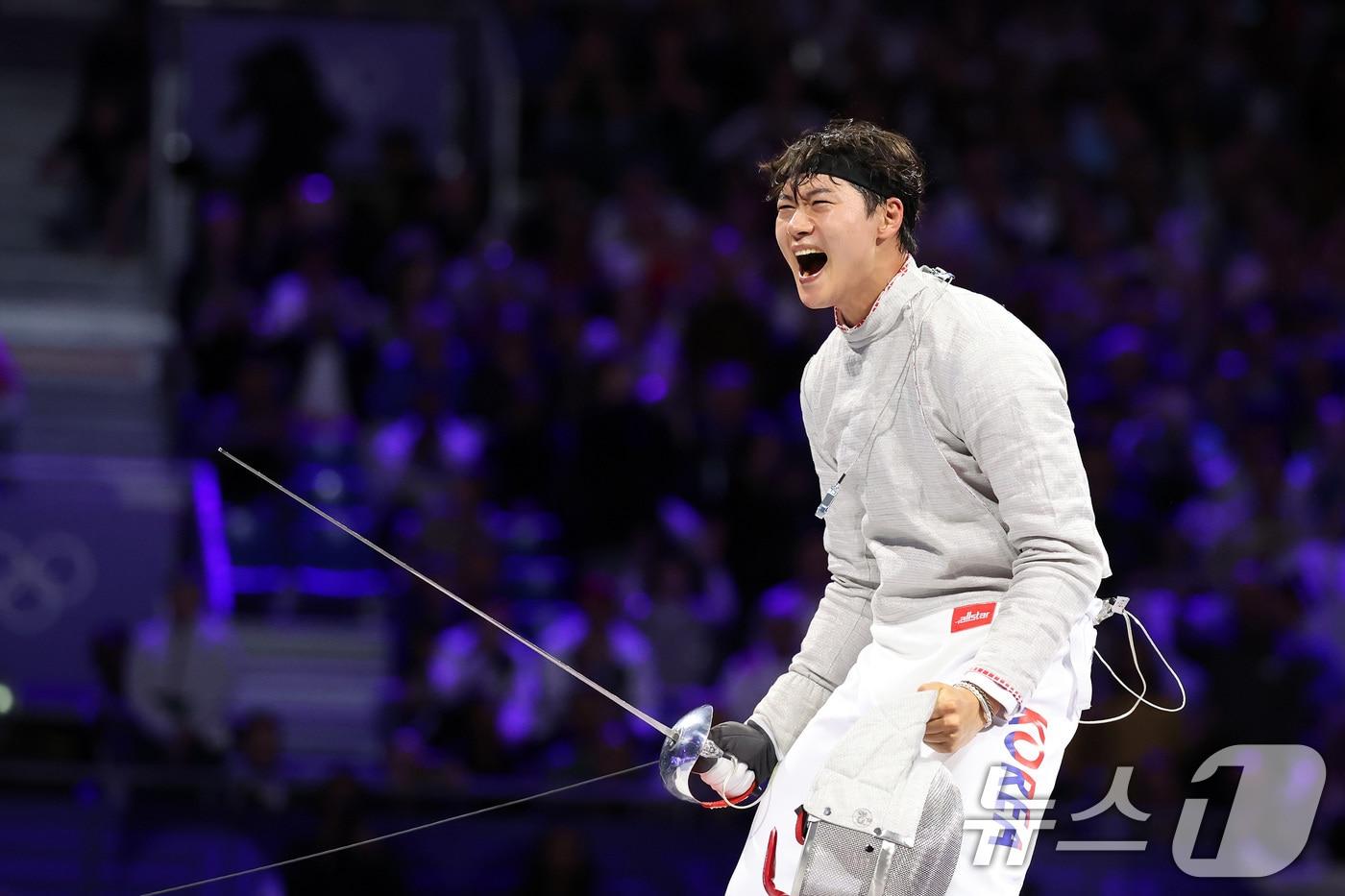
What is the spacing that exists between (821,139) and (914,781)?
1.00 meters

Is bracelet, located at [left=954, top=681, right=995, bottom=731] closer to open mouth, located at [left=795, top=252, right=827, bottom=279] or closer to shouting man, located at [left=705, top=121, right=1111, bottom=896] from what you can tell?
shouting man, located at [left=705, top=121, right=1111, bottom=896]

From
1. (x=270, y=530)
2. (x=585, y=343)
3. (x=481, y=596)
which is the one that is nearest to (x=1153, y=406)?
(x=585, y=343)

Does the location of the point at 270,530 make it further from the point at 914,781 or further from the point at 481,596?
the point at 914,781

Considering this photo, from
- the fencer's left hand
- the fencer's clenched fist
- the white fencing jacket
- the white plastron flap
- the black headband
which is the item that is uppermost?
the black headband

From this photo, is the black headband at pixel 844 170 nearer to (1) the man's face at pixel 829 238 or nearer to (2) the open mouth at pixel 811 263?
(1) the man's face at pixel 829 238

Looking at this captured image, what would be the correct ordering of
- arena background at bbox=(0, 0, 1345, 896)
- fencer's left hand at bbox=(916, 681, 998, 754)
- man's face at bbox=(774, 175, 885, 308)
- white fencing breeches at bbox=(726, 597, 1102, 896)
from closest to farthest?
fencer's left hand at bbox=(916, 681, 998, 754) → white fencing breeches at bbox=(726, 597, 1102, 896) → man's face at bbox=(774, 175, 885, 308) → arena background at bbox=(0, 0, 1345, 896)

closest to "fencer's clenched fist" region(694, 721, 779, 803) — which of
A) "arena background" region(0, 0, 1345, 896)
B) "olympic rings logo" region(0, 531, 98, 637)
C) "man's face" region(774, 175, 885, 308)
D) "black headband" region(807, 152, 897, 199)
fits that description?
"man's face" region(774, 175, 885, 308)

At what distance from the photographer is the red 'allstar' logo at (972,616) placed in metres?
2.72

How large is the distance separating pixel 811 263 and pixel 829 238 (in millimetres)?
60

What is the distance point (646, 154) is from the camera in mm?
9125

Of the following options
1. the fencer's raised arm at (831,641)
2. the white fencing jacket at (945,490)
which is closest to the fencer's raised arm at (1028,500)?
the white fencing jacket at (945,490)

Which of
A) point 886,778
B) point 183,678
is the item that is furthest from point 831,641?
point 183,678

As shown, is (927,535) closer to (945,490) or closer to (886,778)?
(945,490)

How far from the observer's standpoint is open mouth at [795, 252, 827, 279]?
283cm
